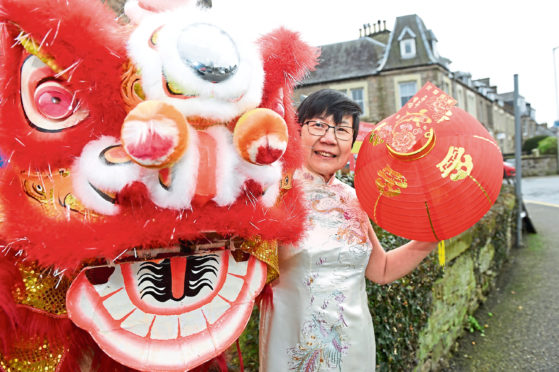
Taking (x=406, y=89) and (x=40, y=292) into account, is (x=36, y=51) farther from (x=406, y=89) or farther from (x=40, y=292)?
(x=406, y=89)

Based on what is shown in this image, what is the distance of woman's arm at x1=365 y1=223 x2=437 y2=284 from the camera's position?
172 centimetres

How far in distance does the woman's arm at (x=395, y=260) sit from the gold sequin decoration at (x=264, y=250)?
0.68m

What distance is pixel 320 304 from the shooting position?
1.51m

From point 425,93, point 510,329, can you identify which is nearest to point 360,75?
point 510,329

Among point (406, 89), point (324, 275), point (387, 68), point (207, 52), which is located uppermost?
point (387, 68)

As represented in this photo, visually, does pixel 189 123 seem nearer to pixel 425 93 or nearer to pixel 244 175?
pixel 244 175

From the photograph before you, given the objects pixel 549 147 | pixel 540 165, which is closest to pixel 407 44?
pixel 540 165

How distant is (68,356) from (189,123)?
0.64 m

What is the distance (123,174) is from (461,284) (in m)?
4.16

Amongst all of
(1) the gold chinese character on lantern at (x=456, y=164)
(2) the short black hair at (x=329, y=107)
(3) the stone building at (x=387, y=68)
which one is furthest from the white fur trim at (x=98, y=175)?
(3) the stone building at (x=387, y=68)

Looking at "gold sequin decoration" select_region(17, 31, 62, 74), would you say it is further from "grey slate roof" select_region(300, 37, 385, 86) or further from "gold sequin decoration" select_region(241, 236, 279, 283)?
"grey slate roof" select_region(300, 37, 385, 86)

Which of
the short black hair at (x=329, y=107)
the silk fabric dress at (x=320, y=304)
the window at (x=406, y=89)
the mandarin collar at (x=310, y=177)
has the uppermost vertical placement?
the window at (x=406, y=89)

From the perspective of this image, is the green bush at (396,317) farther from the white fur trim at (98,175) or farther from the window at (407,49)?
the window at (407,49)

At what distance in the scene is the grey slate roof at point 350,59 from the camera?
19766 mm
